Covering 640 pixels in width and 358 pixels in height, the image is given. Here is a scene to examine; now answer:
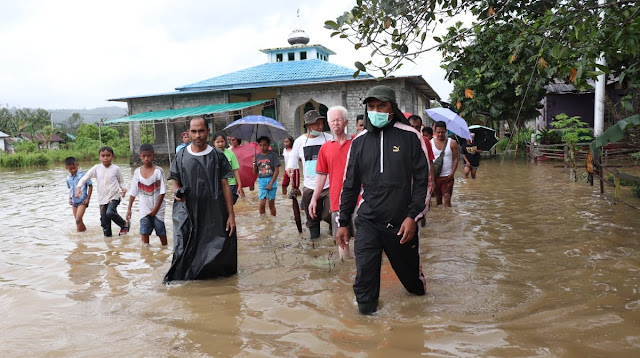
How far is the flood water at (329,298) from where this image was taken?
378 cm

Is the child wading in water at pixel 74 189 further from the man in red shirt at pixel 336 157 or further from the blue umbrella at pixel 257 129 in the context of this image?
the man in red shirt at pixel 336 157

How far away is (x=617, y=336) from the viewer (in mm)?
3721

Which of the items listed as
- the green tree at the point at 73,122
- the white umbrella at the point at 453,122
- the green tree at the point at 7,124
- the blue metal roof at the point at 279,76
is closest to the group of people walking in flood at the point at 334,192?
the white umbrella at the point at 453,122

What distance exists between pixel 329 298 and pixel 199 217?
60.2 inches

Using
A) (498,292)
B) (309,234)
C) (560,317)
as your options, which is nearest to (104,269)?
(309,234)

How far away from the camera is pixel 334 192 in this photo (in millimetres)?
5555

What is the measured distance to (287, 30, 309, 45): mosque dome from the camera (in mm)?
32969

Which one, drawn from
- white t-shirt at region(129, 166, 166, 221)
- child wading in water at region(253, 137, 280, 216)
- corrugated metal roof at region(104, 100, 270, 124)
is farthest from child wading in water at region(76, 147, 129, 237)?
corrugated metal roof at region(104, 100, 270, 124)

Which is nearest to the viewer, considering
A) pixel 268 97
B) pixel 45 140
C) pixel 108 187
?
pixel 108 187

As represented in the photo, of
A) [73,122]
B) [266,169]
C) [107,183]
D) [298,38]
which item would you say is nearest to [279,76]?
[298,38]

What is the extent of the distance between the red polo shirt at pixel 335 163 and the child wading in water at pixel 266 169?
3.30m

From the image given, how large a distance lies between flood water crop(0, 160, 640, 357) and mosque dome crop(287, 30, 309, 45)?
86.0ft

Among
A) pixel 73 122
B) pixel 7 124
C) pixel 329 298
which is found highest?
pixel 73 122

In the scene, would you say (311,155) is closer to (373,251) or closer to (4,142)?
(373,251)
